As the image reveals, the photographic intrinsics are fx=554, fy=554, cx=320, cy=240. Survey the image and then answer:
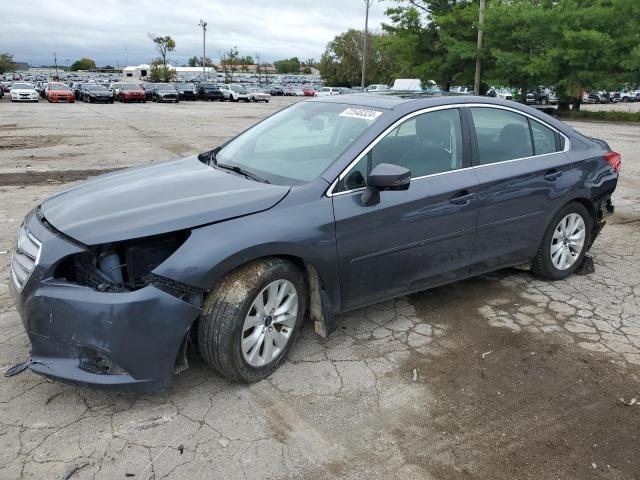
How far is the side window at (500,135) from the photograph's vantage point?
163 inches

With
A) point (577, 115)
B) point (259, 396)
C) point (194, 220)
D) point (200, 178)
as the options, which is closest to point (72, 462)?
point (259, 396)

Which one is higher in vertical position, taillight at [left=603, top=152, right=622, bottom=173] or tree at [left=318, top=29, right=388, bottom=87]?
tree at [left=318, top=29, right=388, bottom=87]

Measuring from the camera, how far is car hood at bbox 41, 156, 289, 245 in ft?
9.42

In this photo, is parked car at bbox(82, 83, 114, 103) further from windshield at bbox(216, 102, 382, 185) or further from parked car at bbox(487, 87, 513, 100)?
windshield at bbox(216, 102, 382, 185)

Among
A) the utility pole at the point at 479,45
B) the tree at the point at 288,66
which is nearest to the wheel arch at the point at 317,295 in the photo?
the utility pole at the point at 479,45

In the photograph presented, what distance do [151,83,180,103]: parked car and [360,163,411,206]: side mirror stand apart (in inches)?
1620

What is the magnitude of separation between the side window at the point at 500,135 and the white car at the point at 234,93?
1809 inches

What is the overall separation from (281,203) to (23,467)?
180cm

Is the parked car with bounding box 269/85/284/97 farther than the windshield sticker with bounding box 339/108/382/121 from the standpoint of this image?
Yes

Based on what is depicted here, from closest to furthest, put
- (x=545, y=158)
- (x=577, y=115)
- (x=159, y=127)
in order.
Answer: (x=545, y=158) → (x=159, y=127) → (x=577, y=115)

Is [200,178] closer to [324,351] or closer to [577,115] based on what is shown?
[324,351]

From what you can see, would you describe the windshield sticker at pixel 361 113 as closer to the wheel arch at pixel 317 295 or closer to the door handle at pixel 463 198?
the door handle at pixel 463 198

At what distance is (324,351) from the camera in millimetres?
3656

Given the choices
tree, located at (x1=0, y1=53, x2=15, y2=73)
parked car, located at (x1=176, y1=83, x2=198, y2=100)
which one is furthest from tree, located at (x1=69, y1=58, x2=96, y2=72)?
parked car, located at (x1=176, y1=83, x2=198, y2=100)
